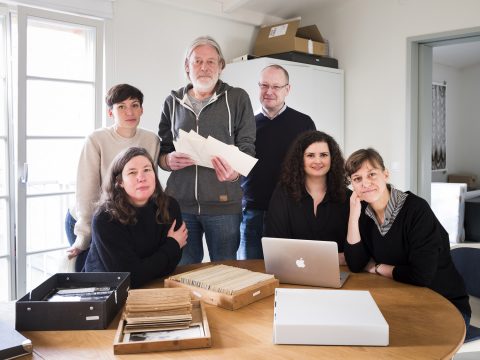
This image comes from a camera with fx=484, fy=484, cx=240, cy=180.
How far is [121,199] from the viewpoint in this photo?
1932mm

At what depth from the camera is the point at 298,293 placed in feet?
4.94

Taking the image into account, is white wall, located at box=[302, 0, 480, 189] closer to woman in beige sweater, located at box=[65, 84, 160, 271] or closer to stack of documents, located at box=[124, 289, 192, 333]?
woman in beige sweater, located at box=[65, 84, 160, 271]

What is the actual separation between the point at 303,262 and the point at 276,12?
3332 millimetres

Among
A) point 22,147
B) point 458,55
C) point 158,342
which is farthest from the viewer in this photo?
point 458,55

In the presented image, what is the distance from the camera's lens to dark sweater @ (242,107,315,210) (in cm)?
276

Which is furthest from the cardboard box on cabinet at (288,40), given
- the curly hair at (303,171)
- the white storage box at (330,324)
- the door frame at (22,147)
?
the white storage box at (330,324)

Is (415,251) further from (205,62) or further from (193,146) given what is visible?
(205,62)

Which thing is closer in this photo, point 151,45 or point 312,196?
point 312,196

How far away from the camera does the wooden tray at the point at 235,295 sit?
156 centimetres

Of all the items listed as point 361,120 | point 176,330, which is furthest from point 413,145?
point 176,330

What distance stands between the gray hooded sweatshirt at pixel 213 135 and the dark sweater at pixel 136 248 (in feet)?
1.48

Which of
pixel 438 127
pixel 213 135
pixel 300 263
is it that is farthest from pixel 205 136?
pixel 438 127

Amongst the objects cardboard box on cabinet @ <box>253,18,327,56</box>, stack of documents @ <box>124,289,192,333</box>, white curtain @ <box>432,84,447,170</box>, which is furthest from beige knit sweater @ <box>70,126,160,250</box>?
white curtain @ <box>432,84,447,170</box>

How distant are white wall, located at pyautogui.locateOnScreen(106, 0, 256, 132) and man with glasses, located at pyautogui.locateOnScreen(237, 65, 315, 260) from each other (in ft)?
4.14
